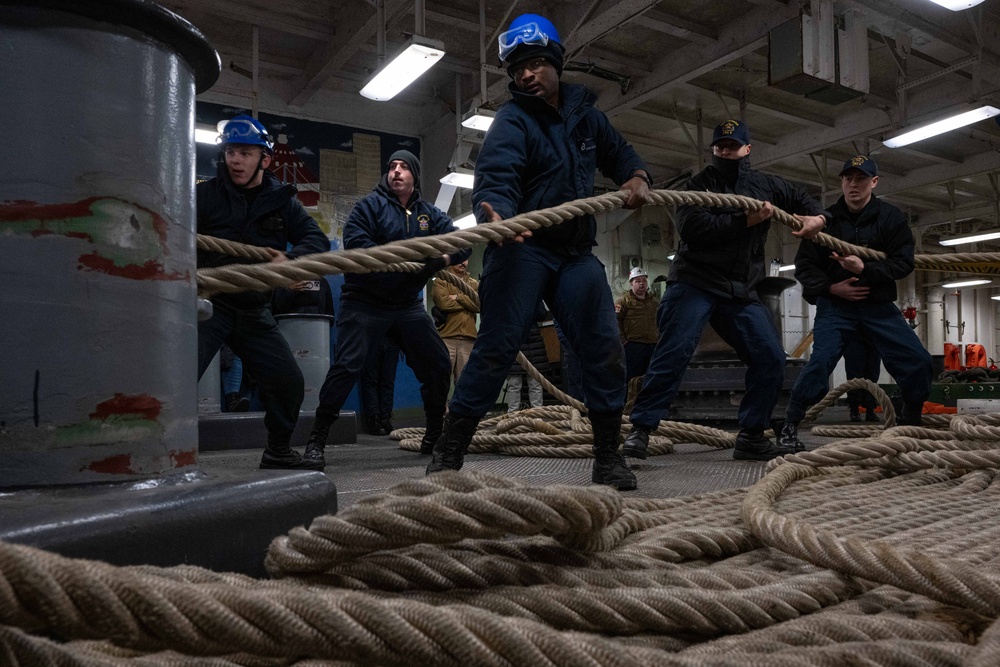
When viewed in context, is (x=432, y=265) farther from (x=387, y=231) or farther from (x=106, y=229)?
(x=106, y=229)

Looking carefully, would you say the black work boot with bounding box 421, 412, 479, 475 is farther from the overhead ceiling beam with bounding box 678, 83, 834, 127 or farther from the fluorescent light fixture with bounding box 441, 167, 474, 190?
the overhead ceiling beam with bounding box 678, 83, 834, 127

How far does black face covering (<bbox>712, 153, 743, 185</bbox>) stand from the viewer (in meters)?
3.89

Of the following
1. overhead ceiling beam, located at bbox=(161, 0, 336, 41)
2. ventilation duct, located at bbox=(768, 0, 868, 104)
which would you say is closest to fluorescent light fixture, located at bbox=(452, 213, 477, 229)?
overhead ceiling beam, located at bbox=(161, 0, 336, 41)

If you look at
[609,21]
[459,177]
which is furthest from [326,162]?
[609,21]

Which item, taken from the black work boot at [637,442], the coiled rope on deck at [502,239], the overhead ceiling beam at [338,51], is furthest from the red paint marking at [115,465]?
the overhead ceiling beam at [338,51]

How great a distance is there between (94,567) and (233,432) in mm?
4366

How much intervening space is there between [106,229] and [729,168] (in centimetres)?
331

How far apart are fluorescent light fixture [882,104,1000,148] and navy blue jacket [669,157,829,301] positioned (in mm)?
6505

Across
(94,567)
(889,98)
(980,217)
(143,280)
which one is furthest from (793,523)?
(980,217)

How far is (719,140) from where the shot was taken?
12.7 feet

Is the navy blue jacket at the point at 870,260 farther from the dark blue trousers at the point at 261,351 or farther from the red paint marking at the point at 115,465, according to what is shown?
the red paint marking at the point at 115,465

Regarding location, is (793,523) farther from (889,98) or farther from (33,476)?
(889,98)

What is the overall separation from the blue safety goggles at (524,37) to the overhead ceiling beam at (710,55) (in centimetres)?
→ 629

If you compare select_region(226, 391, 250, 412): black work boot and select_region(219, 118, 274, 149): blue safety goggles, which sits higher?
select_region(219, 118, 274, 149): blue safety goggles
